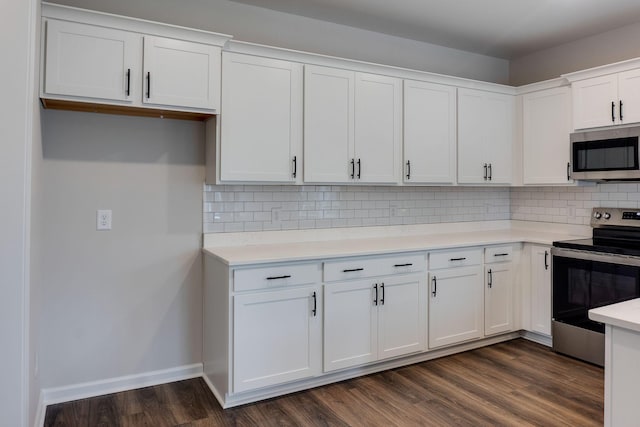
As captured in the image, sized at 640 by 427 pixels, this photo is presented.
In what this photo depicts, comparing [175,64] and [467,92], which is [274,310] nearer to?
[175,64]

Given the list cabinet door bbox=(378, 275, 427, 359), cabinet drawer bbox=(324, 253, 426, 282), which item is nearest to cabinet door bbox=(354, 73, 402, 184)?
cabinet drawer bbox=(324, 253, 426, 282)

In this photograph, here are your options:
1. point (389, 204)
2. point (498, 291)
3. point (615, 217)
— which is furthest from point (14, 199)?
point (615, 217)

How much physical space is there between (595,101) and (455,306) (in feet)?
6.28

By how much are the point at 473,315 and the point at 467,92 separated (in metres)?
1.84

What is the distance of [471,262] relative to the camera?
349cm

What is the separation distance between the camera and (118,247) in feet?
9.30

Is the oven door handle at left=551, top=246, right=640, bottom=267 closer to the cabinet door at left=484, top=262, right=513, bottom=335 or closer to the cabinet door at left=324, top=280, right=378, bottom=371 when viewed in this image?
the cabinet door at left=484, top=262, right=513, bottom=335

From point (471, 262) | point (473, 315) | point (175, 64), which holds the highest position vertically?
point (175, 64)

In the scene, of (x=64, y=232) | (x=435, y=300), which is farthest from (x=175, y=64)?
(x=435, y=300)

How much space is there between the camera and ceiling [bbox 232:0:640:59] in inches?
125

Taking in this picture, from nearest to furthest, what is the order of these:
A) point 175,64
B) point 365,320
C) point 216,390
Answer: point 175,64 → point 216,390 → point 365,320

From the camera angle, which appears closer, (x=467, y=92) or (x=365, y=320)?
(x=365, y=320)

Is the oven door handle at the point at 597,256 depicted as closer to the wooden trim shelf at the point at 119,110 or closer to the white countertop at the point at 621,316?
the white countertop at the point at 621,316

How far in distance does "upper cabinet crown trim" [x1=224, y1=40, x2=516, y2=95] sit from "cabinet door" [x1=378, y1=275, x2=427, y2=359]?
1531 millimetres
